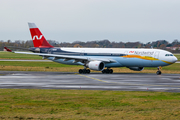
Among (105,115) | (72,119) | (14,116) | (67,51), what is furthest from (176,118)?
(67,51)

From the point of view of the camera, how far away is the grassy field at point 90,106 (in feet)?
46.1

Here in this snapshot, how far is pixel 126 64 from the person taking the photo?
147 ft

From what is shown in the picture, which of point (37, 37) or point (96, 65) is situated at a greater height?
point (37, 37)

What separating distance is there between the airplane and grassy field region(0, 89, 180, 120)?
22159 millimetres

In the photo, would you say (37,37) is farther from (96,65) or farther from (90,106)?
(90,106)

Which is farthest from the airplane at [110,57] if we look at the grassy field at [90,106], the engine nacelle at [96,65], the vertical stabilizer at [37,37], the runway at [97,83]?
the grassy field at [90,106]

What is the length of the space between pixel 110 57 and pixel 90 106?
29.2m

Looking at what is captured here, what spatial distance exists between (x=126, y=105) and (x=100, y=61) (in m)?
27.1

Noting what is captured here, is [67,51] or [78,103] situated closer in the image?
[78,103]

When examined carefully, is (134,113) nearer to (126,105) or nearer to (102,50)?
(126,105)

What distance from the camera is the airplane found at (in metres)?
43.0

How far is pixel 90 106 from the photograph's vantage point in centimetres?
1684

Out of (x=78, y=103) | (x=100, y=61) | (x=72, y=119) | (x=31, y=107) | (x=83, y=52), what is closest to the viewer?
(x=72, y=119)

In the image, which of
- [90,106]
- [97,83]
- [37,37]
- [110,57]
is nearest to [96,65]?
[110,57]
